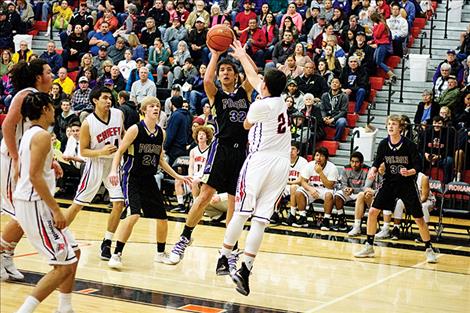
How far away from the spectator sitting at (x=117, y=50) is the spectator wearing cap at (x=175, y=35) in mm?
1004

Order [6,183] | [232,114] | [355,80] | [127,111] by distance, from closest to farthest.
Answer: [6,183], [232,114], [127,111], [355,80]

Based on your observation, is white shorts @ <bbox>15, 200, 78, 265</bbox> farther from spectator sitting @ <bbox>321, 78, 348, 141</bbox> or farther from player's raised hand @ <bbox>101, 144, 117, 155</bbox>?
spectator sitting @ <bbox>321, 78, 348, 141</bbox>

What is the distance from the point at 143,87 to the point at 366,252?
26.5ft

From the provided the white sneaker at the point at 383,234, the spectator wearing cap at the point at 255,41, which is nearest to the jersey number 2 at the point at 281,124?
the white sneaker at the point at 383,234

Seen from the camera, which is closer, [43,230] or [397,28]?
[43,230]

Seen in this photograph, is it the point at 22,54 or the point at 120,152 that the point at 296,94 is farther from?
the point at 120,152

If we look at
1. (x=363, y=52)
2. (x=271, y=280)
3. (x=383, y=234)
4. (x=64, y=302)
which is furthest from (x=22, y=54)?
(x=64, y=302)

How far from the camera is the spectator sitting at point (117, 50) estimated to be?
1980 centimetres

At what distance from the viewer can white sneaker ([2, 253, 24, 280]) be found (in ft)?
24.6

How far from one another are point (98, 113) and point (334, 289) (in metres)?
3.11

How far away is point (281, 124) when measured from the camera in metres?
7.62

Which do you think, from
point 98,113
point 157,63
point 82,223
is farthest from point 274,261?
point 157,63

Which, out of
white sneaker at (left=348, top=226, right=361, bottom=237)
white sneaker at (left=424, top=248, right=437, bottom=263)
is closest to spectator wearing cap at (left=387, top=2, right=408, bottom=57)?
white sneaker at (left=348, top=226, right=361, bottom=237)

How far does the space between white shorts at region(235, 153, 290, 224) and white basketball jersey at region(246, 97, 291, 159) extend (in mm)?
87
